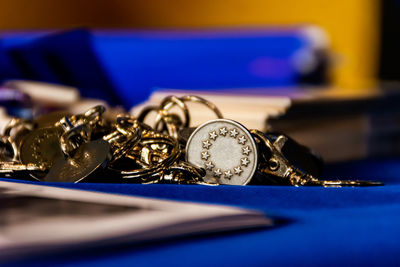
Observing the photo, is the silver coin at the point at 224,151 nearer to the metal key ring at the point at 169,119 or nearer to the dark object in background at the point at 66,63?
the metal key ring at the point at 169,119

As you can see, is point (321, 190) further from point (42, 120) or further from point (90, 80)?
point (90, 80)

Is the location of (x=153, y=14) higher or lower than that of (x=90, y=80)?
higher

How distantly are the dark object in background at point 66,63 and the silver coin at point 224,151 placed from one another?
1.00m

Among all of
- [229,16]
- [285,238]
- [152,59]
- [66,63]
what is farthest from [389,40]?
[285,238]

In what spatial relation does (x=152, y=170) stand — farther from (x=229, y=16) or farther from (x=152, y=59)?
(x=229, y=16)

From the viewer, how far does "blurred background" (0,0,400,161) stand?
125cm

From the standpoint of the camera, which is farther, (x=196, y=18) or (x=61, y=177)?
(x=196, y=18)

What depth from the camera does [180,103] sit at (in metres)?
0.85

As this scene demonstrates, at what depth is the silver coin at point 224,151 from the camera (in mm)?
655

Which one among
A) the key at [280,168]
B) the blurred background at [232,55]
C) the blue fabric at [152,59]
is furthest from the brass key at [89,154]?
the blue fabric at [152,59]

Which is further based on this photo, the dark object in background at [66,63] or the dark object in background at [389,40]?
the dark object in background at [389,40]

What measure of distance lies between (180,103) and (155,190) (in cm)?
29

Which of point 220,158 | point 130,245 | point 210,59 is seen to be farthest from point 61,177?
point 210,59

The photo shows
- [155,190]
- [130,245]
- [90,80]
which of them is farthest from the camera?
[90,80]
